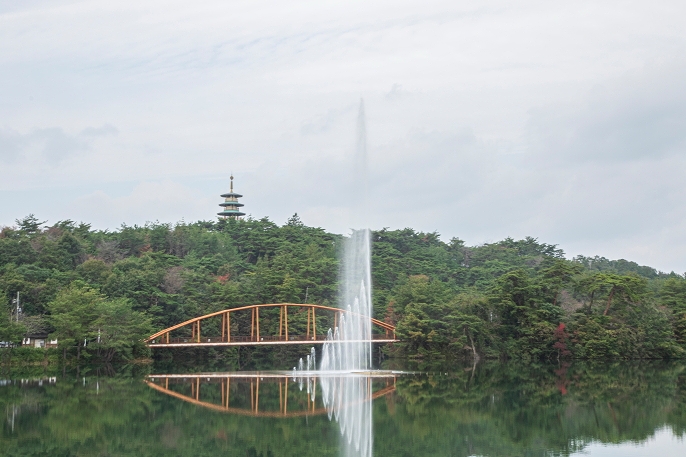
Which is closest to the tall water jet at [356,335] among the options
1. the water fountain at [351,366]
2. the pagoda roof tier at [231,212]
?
the water fountain at [351,366]

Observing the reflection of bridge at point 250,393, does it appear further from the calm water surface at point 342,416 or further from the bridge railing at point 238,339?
the bridge railing at point 238,339

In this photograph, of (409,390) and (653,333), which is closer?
(409,390)

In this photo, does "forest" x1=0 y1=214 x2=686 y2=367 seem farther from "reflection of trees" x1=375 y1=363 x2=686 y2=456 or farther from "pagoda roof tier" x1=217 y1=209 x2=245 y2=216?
"pagoda roof tier" x1=217 y1=209 x2=245 y2=216

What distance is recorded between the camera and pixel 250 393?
→ 25906 millimetres

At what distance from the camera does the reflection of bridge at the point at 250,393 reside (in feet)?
72.5

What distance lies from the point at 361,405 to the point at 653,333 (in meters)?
21.9

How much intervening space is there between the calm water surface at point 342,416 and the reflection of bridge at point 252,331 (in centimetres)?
746

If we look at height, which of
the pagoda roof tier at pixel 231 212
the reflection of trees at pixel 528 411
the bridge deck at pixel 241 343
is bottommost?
the reflection of trees at pixel 528 411

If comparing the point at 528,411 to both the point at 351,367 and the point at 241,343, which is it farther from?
the point at 241,343

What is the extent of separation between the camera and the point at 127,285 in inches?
1613

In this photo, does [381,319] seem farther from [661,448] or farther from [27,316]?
[661,448]

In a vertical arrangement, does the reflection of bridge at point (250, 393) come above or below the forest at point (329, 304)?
below

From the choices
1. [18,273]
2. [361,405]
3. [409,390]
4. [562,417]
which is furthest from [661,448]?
[18,273]

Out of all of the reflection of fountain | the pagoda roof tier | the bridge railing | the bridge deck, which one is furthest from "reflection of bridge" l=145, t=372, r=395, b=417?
the pagoda roof tier
